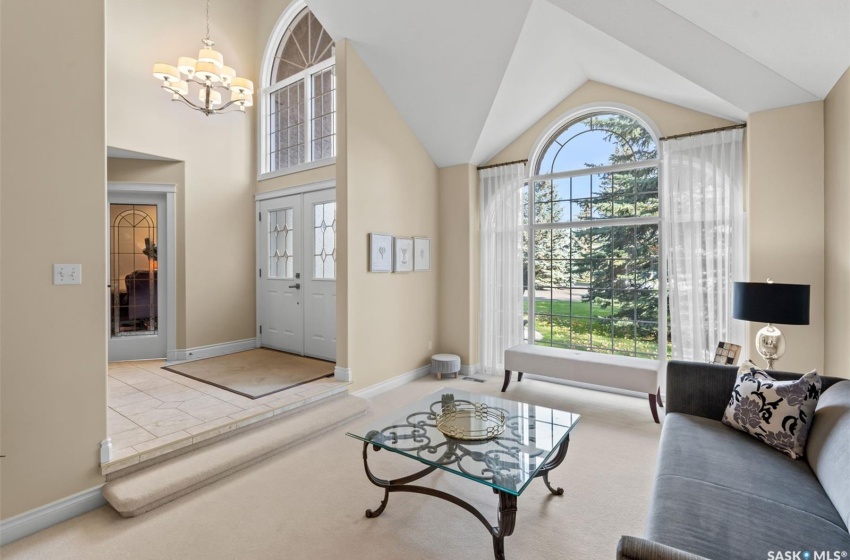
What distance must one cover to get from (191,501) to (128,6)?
5278mm

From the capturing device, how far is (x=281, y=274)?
5488 mm

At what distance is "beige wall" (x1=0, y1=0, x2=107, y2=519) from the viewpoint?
79.4 inches

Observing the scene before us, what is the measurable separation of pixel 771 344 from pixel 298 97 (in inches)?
231

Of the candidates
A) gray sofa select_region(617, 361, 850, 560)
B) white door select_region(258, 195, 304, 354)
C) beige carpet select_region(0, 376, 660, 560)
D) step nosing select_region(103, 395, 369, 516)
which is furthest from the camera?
white door select_region(258, 195, 304, 354)

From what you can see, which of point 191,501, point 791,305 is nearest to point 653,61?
point 791,305

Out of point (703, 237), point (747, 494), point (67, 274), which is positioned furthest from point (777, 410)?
point (67, 274)

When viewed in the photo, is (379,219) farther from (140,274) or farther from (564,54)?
(140,274)

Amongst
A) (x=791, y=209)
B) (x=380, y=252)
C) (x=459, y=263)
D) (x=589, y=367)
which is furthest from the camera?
(x=459, y=263)

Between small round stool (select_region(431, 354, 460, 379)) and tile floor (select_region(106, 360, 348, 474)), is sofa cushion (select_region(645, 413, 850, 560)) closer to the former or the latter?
tile floor (select_region(106, 360, 348, 474))

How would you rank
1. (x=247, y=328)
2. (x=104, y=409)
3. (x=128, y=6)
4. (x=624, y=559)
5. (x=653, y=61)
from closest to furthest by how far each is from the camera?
(x=624, y=559) < (x=104, y=409) < (x=653, y=61) < (x=128, y=6) < (x=247, y=328)

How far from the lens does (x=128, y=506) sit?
219 cm

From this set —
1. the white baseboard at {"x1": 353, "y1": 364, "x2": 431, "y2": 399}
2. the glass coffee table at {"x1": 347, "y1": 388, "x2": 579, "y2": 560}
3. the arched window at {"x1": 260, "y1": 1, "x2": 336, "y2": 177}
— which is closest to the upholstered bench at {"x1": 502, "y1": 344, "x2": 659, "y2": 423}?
the white baseboard at {"x1": 353, "y1": 364, "x2": 431, "y2": 399}

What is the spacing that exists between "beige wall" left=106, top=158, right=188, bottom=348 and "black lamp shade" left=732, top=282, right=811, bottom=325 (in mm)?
5766

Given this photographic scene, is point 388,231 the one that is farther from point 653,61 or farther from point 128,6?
point 128,6
